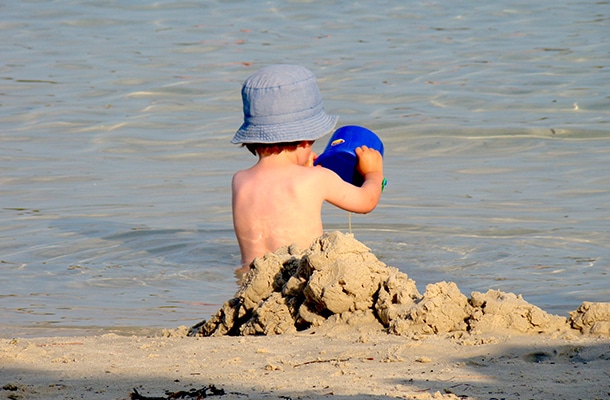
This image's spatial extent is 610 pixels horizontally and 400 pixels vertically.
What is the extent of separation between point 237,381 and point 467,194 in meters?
4.40

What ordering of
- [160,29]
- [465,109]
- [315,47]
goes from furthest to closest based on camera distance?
[160,29] < [315,47] < [465,109]

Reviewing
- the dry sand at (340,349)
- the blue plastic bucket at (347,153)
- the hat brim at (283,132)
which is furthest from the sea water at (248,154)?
the dry sand at (340,349)

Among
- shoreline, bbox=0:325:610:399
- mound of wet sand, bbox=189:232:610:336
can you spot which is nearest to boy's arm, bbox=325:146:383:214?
mound of wet sand, bbox=189:232:610:336

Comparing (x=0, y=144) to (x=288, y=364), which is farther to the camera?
(x=0, y=144)

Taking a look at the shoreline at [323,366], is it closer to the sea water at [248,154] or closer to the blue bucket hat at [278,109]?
the blue bucket hat at [278,109]

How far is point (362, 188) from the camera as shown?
473cm

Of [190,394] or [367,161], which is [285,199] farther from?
[190,394]

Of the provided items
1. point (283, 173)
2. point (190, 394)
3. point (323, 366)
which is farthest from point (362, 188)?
point (190, 394)

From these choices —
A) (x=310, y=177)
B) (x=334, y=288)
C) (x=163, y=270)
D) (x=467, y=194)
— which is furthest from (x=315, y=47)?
(x=334, y=288)

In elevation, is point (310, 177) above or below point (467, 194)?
above

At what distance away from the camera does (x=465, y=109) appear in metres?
9.66

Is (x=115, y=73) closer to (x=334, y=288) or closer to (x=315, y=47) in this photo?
(x=315, y=47)

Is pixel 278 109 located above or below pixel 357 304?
above

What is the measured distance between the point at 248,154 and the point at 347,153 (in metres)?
A: 3.66
